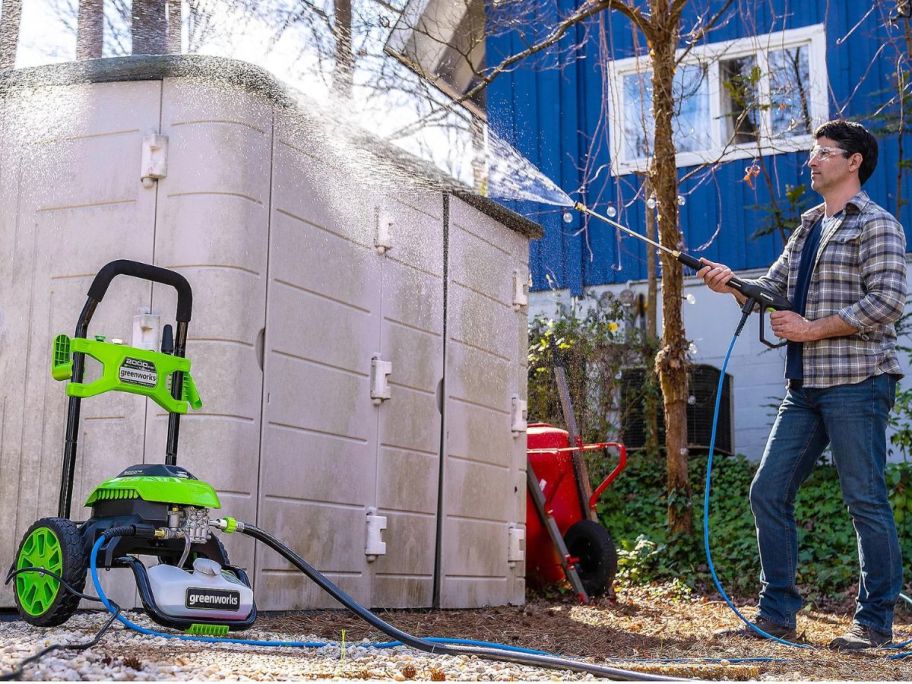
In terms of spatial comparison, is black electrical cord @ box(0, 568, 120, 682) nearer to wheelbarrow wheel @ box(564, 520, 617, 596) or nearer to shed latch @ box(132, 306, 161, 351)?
shed latch @ box(132, 306, 161, 351)

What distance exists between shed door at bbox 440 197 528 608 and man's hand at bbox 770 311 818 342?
1.71 meters

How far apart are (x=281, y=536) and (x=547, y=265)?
173 inches

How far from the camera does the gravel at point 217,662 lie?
249 cm

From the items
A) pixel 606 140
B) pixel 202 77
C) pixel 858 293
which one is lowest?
pixel 858 293

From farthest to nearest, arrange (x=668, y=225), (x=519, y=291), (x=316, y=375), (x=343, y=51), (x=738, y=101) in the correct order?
1. (x=738, y=101)
2. (x=668, y=225)
3. (x=519, y=291)
4. (x=343, y=51)
5. (x=316, y=375)

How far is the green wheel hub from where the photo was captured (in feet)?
10.5

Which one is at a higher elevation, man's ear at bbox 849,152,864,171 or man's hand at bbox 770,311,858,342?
man's ear at bbox 849,152,864,171

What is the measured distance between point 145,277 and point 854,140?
2496 millimetres

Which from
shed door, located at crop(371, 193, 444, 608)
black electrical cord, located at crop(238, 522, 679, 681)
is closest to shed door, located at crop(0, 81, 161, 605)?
black electrical cord, located at crop(238, 522, 679, 681)

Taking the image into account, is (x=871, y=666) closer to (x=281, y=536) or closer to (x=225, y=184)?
(x=281, y=536)

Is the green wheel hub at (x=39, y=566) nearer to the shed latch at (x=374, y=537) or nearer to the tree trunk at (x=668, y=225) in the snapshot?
the shed latch at (x=374, y=537)

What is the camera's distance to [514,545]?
19.4ft

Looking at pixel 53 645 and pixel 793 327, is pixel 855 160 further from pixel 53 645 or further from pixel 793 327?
pixel 53 645

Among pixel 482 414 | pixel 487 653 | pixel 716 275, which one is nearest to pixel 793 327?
pixel 716 275
